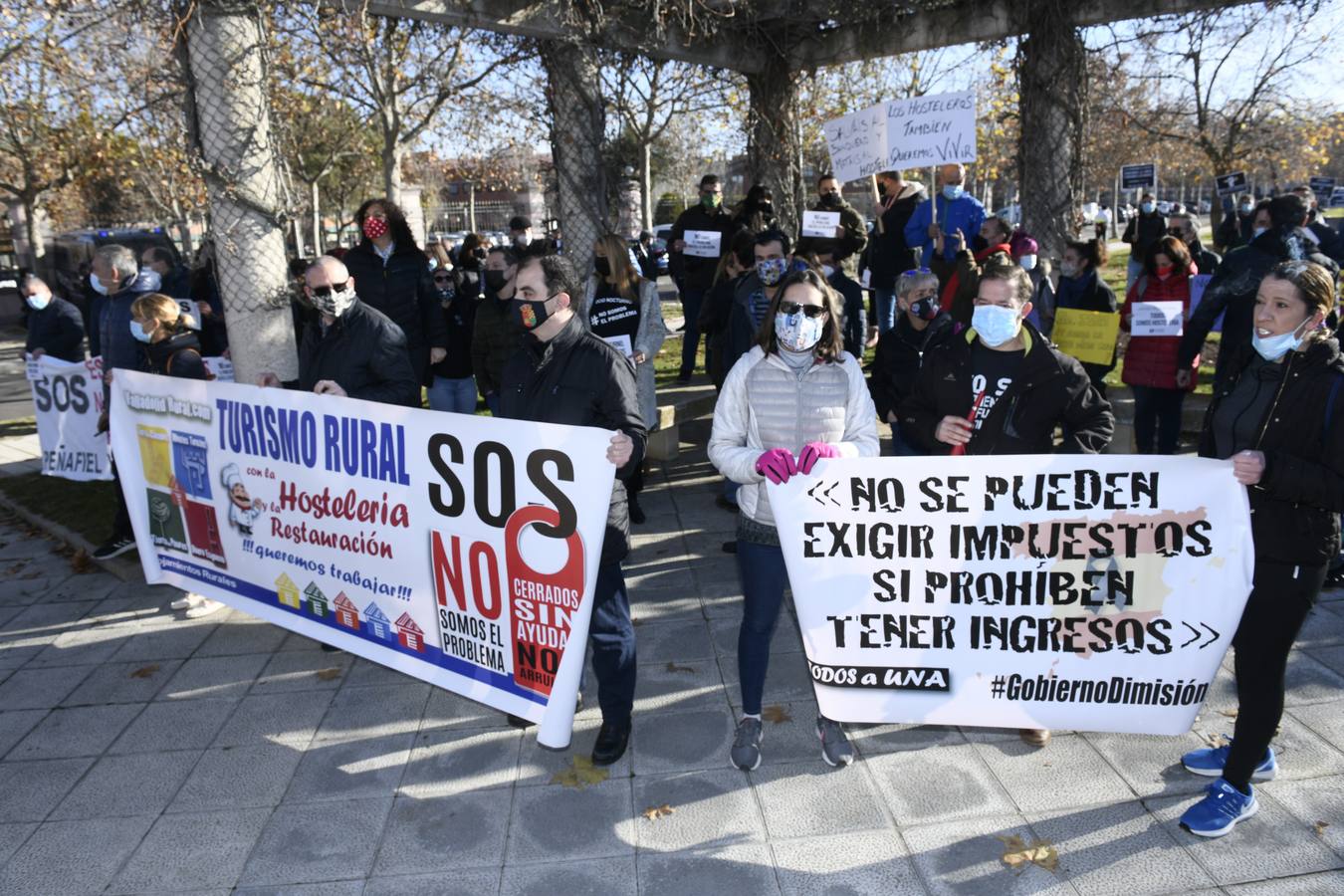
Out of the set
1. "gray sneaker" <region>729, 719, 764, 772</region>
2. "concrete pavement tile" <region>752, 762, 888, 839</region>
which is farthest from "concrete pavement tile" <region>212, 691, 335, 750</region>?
"concrete pavement tile" <region>752, 762, 888, 839</region>

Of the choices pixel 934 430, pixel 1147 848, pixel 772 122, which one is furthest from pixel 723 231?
pixel 1147 848

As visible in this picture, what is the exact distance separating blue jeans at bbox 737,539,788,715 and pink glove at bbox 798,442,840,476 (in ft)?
1.29

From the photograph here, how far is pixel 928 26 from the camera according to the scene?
8031 millimetres

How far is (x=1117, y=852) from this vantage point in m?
3.14

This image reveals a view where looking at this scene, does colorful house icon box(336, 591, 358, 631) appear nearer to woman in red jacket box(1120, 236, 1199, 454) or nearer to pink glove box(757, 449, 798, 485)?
pink glove box(757, 449, 798, 485)

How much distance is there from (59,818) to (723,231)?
785 centimetres

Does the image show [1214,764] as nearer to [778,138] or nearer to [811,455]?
[811,455]

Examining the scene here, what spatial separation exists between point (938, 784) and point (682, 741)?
3.50 feet

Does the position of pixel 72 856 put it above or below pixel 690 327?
below

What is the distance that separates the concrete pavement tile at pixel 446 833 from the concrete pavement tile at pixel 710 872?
417mm

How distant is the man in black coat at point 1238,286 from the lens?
573cm

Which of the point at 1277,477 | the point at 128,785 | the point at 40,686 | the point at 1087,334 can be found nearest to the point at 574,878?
the point at 128,785

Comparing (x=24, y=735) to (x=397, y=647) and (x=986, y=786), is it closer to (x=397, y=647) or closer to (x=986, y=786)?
(x=397, y=647)

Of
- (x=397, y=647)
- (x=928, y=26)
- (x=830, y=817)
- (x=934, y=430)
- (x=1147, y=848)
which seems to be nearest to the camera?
(x=1147, y=848)
